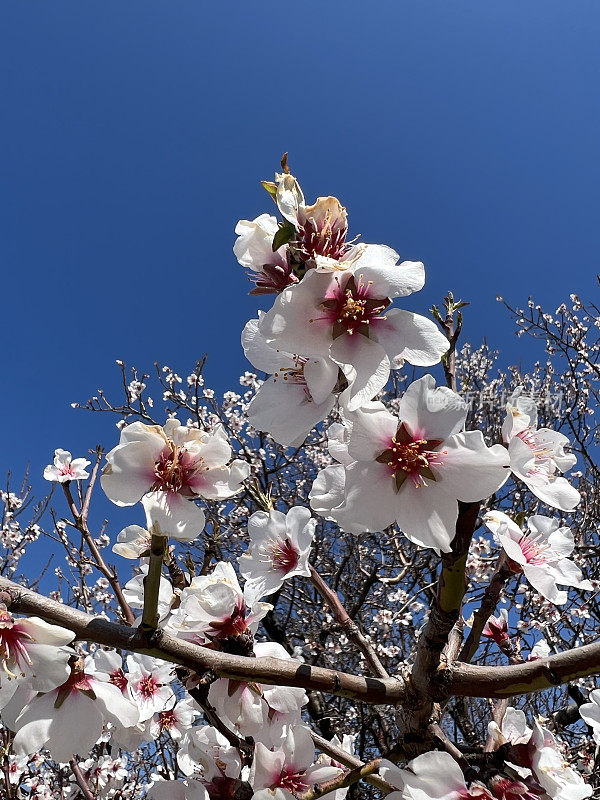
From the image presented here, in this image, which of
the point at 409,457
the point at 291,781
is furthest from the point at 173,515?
the point at 291,781

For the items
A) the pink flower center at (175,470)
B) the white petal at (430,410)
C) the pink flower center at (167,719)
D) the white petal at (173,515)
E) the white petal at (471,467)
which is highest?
the white petal at (430,410)

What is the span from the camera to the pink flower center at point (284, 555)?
1627 mm

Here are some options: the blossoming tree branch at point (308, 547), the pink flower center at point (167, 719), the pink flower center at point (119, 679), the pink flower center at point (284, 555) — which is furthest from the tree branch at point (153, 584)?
the pink flower center at point (167, 719)

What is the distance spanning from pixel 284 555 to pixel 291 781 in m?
0.57

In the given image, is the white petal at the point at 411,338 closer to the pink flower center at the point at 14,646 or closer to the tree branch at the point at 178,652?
the tree branch at the point at 178,652

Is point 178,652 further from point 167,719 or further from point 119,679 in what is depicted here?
point 167,719

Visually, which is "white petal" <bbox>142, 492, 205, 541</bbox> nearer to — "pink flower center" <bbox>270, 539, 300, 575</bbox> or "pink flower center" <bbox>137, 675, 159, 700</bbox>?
"pink flower center" <bbox>270, 539, 300, 575</bbox>

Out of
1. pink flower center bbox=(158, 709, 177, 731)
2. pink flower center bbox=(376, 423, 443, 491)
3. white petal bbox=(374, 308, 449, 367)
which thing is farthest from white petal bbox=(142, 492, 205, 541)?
pink flower center bbox=(158, 709, 177, 731)

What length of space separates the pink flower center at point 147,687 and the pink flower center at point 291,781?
63 centimetres

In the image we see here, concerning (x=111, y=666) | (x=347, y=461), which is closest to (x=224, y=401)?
(x=111, y=666)

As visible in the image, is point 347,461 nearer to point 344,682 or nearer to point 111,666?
point 344,682

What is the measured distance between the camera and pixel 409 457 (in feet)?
3.42

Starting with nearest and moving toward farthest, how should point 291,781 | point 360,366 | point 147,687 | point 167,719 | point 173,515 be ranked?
point 360,366 → point 173,515 → point 291,781 → point 147,687 → point 167,719

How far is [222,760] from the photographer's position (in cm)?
146
